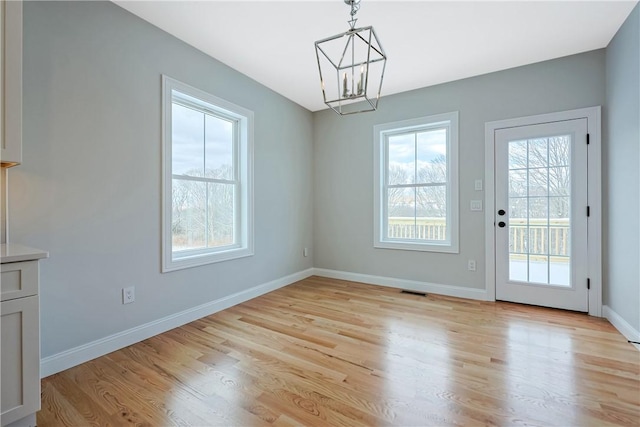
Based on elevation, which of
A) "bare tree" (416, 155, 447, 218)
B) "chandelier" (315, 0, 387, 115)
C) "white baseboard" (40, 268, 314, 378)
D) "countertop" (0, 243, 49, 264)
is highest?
"chandelier" (315, 0, 387, 115)

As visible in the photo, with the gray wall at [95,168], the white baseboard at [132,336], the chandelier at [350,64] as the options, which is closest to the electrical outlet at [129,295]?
the gray wall at [95,168]

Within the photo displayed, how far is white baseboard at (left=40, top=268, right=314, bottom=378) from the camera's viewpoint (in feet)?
6.23

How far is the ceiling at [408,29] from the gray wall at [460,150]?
0.73 ft

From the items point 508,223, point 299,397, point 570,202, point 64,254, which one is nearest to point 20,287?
point 64,254

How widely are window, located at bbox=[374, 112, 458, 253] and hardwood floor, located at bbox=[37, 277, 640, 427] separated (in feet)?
3.89

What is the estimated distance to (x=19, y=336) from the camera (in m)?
1.31

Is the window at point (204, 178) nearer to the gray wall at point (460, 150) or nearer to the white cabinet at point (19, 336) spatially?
the white cabinet at point (19, 336)

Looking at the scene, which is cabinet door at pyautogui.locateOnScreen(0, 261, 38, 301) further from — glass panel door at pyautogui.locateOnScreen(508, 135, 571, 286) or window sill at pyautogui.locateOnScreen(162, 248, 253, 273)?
glass panel door at pyautogui.locateOnScreen(508, 135, 571, 286)

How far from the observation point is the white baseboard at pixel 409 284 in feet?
11.3

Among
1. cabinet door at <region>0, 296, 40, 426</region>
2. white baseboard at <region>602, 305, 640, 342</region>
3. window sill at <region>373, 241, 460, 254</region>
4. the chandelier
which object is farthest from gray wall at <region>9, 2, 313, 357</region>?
→ white baseboard at <region>602, 305, 640, 342</region>

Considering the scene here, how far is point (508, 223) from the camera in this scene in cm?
325

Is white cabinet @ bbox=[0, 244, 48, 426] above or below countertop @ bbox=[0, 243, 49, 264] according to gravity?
below

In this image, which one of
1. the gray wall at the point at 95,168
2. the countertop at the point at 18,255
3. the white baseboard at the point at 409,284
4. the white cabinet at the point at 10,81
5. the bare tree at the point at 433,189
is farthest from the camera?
the bare tree at the point at 433,189

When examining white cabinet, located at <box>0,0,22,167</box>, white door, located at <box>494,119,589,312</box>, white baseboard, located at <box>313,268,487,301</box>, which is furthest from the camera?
white baseboard, located at <box>313,268,487,301</box>
